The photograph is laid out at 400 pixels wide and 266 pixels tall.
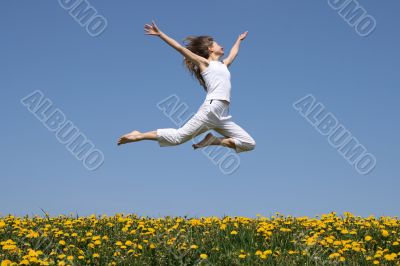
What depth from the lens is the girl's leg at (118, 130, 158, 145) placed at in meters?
8.52

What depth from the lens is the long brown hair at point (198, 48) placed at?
9227 mm

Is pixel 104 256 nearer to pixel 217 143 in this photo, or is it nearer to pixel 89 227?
pixel 89 227

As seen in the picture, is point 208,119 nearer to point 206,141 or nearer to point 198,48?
point 206,141

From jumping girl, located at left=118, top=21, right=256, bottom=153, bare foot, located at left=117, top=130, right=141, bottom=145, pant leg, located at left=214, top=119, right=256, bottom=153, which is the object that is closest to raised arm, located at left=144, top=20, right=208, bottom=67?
jumping girl, located at left=118, top=21, right=256, bottom=153

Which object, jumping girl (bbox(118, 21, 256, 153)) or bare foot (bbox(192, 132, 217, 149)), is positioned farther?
bare foot (bbox(192, 132, 217, 149))

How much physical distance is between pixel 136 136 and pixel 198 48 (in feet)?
7.05

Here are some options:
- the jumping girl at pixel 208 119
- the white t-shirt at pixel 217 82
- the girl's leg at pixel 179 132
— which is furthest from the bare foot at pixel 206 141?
the white t-shirt at pixel 217 82

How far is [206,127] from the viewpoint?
8578 mm

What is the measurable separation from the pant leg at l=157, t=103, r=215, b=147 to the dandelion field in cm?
145

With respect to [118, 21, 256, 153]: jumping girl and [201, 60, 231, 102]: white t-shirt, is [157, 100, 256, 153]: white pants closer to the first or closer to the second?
[118, 21, 256, 153]: jumping girl

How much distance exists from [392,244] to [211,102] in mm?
3641

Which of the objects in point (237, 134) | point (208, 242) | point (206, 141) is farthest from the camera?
point (206, 141)

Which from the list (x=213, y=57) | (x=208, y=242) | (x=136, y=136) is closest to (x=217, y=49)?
(x=213, y=57)

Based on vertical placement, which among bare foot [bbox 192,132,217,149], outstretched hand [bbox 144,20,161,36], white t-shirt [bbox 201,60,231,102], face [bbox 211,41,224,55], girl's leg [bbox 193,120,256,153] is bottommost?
bare foot [bbox 192,132,217,149]
